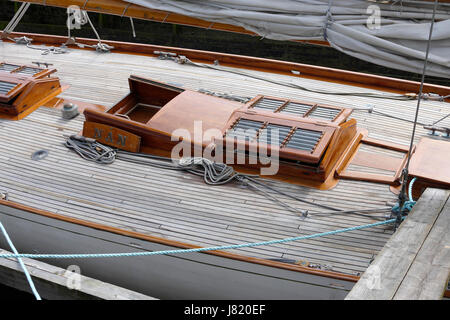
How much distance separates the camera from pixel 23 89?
217 inches

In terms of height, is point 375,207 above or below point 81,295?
above

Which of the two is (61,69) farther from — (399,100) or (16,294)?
(399,100)

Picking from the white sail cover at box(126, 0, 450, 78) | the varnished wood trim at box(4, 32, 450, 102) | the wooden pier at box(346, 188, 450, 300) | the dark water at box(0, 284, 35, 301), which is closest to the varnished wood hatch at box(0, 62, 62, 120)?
the varnished wood trim at box(4, 32, 450, 102)

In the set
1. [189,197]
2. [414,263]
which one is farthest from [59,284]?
[414,263]

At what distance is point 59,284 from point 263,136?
2002 mm

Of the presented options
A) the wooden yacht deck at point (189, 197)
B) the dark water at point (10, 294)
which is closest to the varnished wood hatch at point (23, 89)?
the wooden yacht deck at point (189, 197)

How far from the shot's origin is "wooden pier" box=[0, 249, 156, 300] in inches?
133

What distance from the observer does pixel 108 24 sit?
1170 centimetres

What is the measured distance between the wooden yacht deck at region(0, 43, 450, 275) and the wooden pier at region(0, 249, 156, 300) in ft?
1.91

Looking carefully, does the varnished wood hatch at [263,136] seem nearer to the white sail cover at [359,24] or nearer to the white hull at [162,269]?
the white hull at [162,269]

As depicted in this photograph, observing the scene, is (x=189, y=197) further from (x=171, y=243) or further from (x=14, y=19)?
(x=14, y=19)

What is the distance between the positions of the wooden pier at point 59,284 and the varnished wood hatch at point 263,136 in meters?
1.49

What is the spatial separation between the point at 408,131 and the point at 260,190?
176 cm

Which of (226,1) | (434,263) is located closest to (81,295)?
(434,263)
